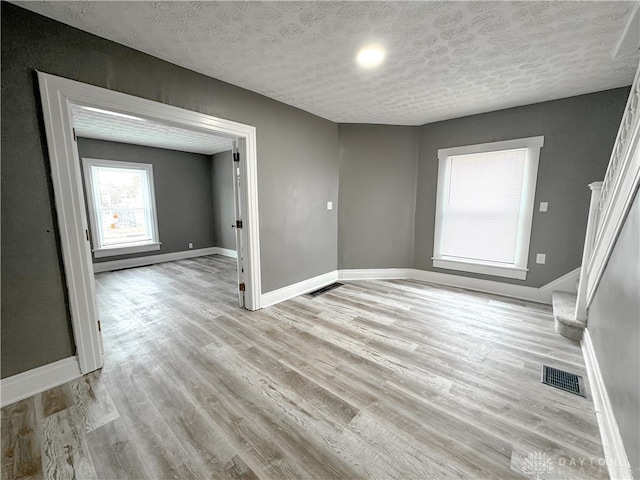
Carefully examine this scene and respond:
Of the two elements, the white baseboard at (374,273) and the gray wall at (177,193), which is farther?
the gray wall at (177,193)

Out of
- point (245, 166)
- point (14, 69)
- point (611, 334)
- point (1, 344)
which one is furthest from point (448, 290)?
point (14, 69)

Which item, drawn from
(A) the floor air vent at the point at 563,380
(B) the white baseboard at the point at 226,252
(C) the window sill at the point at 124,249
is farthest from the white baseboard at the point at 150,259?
(A) the floor air vent at the point at 563,380

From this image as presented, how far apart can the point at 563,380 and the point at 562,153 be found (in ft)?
8.34

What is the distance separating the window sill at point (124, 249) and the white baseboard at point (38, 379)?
3.84 meters

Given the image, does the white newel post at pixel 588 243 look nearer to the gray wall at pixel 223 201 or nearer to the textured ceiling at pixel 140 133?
the textured ceiling at pixel 140 133

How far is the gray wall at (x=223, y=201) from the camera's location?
597 centimetres

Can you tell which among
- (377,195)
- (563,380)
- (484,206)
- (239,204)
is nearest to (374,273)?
(377,195)

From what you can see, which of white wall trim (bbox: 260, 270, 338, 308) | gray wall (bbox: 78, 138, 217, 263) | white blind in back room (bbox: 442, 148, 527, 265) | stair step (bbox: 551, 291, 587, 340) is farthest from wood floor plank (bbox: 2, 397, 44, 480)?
white blind in back room (bbox: 442, 148, 527, 265)

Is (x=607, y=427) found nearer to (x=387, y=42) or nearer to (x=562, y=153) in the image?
(x=387, y=42)

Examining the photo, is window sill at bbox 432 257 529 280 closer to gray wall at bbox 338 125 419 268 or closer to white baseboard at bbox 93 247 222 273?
gray wall at bbox 338 125 419 268

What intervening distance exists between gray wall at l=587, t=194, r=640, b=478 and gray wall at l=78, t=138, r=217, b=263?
6.67m

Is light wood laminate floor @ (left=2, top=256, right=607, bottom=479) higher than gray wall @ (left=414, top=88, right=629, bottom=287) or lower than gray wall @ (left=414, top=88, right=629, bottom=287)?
lower

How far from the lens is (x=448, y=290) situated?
12.0ft

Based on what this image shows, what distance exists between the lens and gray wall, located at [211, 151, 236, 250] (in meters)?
5.97
